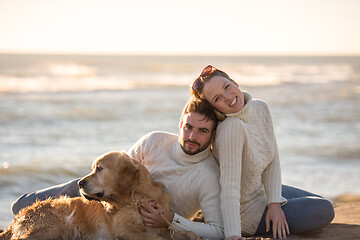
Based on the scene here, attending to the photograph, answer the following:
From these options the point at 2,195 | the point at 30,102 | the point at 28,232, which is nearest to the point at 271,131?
the point at 28,232

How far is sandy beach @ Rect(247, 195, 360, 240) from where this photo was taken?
14.4ft

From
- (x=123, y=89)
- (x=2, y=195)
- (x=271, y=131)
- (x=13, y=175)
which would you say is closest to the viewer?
(x=271, y=131)

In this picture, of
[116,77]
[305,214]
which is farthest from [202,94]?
[116,77]

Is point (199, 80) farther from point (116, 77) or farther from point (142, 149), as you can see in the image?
point (116, 77)

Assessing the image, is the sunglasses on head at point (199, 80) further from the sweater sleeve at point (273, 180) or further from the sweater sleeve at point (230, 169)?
the sweater sleeve at point (273, 180)

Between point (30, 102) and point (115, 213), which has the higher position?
point (115, 213)

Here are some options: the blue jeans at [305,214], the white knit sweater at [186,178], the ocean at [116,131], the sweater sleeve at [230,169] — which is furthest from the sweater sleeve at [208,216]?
the ocean at [116,131]

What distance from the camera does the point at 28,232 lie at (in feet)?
12.2

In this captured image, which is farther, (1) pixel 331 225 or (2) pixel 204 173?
(1) pixel 331 225

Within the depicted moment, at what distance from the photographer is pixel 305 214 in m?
4.37

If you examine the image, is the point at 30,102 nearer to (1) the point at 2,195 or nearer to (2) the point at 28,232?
(1) the point at 2,195

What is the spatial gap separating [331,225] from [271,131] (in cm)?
134

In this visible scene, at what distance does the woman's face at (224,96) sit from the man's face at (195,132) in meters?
0.18

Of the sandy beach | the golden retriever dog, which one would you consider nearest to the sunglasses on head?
the golden retriever dog
